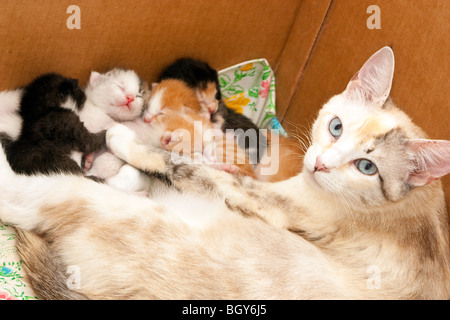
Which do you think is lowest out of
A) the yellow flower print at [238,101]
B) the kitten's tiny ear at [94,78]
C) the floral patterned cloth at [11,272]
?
the floral patterned cloth at [11,272]

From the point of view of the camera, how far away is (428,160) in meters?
1.71

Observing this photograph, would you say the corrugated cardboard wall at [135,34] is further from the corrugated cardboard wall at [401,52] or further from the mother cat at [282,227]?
the mother cat at [282,227]

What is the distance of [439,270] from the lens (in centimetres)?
181

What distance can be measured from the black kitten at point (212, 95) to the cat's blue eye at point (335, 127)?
802mm

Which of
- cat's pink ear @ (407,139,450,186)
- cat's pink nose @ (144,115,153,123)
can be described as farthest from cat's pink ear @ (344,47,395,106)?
cat's pink nose @ (144,115,153,123)

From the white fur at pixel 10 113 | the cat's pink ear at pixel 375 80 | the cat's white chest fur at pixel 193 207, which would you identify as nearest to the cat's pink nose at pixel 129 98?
the white fur at pixel 10 113

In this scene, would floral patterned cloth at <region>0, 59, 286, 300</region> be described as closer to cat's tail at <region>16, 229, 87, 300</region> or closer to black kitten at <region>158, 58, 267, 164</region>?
black kitten at <region>158, 58, 267, 164</region>

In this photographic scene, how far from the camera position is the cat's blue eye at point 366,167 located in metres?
1.83

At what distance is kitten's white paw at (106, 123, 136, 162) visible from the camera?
2.26 meters

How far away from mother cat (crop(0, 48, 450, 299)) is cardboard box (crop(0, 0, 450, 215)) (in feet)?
1.20

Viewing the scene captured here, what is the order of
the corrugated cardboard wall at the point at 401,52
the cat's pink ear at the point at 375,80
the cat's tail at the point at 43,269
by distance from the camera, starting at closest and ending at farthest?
the cat's tail at the point at 43,269 → the cat's pink ear at the point at 375,80 → the corrugated cardboard wall at the point at 401,52

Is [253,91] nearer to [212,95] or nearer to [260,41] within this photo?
[260,41]

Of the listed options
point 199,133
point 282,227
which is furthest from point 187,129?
point 282,227

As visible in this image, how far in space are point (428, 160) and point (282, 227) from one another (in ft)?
2.33
